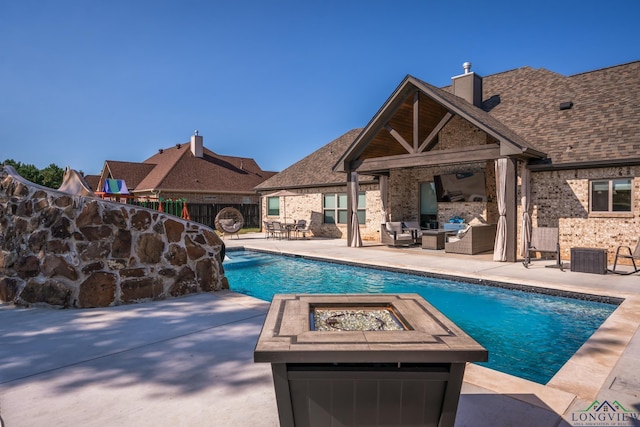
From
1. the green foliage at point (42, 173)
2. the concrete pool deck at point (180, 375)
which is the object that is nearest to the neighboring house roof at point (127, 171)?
the concrete pool deck at point (180, 375)

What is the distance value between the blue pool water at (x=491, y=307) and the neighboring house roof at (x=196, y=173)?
14.9 metres

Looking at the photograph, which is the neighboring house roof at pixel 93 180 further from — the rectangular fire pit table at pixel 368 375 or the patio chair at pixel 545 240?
the rectangular fire pit table at pixel 368 375

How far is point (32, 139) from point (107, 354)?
112 ft

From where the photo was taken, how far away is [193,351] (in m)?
3.63

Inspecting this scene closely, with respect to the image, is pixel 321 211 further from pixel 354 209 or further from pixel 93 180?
pixel 93 180

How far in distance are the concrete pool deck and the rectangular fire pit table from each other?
68 centimetres

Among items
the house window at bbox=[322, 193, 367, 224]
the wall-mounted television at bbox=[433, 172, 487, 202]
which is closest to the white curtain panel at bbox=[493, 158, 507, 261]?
the wall-mounted television at bbox=[433, 172, 487, 202]

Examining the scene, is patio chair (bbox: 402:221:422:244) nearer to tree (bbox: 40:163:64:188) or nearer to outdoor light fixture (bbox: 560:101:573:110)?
outdoor light fixture (bbox: 560:101:573:110)

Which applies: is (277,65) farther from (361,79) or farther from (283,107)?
(283,107)

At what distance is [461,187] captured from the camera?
553 inches

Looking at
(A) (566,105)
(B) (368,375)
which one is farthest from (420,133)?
(B) (368,375)

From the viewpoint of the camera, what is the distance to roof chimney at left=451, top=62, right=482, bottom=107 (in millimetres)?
14562

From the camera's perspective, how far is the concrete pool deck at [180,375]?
8.23 ft

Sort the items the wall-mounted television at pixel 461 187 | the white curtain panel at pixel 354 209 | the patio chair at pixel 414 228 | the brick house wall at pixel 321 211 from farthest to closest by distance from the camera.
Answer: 1. the brick house wall at pixel 321 211
2. the patio chair at pixel 414 228
3. the white curtain panel at pixel 354 209
4. the wall-mounted television at pixel 461 187
